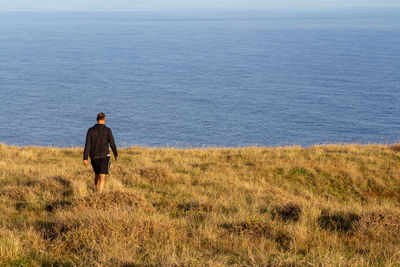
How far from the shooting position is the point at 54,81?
108125 mm

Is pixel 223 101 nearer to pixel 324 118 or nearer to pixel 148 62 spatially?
pixel 324 118

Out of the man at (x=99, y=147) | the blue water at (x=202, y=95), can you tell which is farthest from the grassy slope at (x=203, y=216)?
the blue water at (x=202, y=95)

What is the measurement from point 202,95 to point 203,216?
281 feet

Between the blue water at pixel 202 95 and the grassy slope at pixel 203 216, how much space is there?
3989 centimetres

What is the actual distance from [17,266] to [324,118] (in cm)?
7281

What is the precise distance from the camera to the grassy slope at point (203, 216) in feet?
22.1

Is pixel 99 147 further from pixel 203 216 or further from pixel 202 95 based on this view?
pixel 202 95

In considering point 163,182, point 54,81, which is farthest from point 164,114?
point 163,182

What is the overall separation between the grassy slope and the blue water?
39889 mm

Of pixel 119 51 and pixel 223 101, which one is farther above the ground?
pixel 119 51

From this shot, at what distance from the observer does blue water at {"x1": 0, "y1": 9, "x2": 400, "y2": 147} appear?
67.9m

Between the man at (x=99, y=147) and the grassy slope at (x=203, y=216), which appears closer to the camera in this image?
the grassy slope at (x=203, y=216)

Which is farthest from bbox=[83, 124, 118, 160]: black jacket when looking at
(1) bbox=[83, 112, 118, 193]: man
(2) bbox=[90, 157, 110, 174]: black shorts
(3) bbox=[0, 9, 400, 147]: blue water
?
(3) bbox=[0, 9, 400, 147]: blue water

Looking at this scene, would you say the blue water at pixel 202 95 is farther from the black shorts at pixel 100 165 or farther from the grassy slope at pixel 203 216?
the black shorts at pixel 100 165
